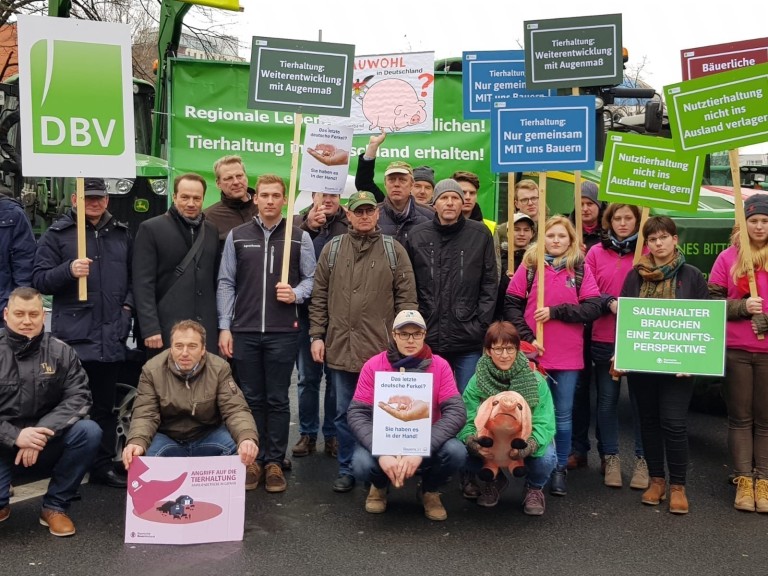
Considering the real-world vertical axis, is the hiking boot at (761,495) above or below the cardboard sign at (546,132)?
below

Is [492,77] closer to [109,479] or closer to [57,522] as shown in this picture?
[109,479]

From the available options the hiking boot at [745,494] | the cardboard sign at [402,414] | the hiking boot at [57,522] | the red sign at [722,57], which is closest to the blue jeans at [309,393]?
the cardboard sign at [402,414]

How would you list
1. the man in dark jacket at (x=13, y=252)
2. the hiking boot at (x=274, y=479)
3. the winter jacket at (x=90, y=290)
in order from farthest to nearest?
the hiking boot at (x=274, y=479) → the man in dark jacket at (x=13, y=252) → the winter jacket at (x=90, y=290)

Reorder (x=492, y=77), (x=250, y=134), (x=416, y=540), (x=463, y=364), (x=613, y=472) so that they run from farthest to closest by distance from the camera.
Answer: (x=250, y=134) → (x=492, y=77) → (x=613, y=472) → (x=463, y=364) → (x=416, y=540)

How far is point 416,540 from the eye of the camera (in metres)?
4.99

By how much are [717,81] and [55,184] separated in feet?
24.4

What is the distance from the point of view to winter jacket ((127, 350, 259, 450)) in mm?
5137

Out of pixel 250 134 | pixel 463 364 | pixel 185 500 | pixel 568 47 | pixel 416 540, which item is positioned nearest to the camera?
pixel 185 500

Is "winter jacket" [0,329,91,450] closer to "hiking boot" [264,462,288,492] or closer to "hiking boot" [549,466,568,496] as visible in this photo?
"hiking boot" [264,462,288,492]

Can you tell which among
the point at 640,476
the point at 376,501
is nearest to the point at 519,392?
the point at 376,501

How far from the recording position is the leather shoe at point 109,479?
5801 mm

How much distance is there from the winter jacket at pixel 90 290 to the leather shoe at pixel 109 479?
0.77 m

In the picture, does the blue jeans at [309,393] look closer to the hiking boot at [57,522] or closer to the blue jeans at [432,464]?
the blue jeans at [432,464]

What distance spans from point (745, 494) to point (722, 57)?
290cm
